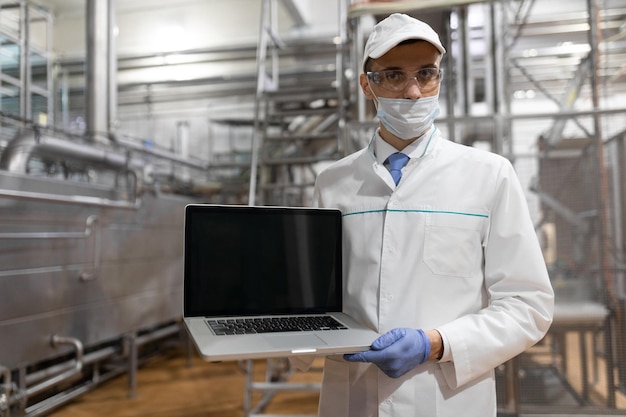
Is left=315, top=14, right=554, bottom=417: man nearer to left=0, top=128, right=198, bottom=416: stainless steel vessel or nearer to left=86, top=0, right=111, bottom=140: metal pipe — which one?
left=0, top=128, right=198, bottom=416: stainless steel vessel

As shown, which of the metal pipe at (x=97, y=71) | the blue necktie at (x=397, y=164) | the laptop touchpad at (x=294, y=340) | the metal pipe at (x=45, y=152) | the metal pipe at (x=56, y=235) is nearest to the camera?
the laptop touchpad at (x=294, y=340)

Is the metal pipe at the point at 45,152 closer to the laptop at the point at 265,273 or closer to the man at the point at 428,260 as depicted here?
the laptop at the point at 265,273

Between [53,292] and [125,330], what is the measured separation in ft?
3.04

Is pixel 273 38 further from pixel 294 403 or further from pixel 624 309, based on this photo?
pixel 624 309

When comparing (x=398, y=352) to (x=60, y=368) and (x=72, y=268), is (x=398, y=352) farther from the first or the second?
(x=60, y=368)

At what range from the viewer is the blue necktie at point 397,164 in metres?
1.06

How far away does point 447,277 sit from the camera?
0.98 metres

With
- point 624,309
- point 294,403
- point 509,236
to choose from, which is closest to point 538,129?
point 624,309

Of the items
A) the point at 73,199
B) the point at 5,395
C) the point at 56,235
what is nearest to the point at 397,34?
the point at 5,395

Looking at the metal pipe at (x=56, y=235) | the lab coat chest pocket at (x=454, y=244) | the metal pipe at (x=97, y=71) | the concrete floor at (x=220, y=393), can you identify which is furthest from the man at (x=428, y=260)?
the metal pipe at (x=97, y=71)

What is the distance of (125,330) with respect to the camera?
12.7 feet

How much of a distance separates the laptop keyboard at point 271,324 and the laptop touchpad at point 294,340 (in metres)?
0.04

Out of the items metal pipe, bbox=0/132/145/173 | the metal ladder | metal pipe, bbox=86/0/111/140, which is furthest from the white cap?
metal pipe, bbox=86/0/111/140

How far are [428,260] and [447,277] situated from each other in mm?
48
